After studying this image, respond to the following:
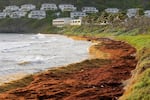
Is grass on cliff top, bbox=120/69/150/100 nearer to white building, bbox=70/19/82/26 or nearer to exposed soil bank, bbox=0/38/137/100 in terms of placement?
exposed soil bank, bbox=0/38/137/100

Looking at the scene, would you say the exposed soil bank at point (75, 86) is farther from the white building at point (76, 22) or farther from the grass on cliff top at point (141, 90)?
the white building at point (76, 22)

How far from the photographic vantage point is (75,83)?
29141mm

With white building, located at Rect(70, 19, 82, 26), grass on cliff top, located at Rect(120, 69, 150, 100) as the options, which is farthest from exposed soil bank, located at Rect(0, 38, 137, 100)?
white building, located at Rect(70, 19, 82, 26)

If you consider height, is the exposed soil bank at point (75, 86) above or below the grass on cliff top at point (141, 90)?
below

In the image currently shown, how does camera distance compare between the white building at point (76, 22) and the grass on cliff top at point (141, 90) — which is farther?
the white building at point (76, 22)

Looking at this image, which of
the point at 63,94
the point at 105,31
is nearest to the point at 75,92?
the point at 63,94

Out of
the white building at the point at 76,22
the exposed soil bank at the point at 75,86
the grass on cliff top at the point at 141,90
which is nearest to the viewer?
the grass on cliff top at the point at 141,90

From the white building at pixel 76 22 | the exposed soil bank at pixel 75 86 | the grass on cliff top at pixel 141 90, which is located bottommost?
the white building at pixel 76 22

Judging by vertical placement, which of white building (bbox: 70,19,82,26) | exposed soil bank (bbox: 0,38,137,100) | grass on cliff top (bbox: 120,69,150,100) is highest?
grass on cliff top (bbox: 120,69,150,100)

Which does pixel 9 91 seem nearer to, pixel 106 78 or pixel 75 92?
pixel 75 92

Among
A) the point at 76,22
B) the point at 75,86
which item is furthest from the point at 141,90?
the point at 76,22

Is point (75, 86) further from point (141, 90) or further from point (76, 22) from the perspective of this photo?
point (76, 22)

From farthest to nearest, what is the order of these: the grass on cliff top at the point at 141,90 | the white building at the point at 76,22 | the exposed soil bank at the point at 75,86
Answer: the white building at the point at 76,22 → the exposed soil bank at the point at 75,86 → the grass on cliff top at the point at 141,90

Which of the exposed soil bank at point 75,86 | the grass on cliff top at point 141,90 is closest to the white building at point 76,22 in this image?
the exposed soil bank at point 75,86
